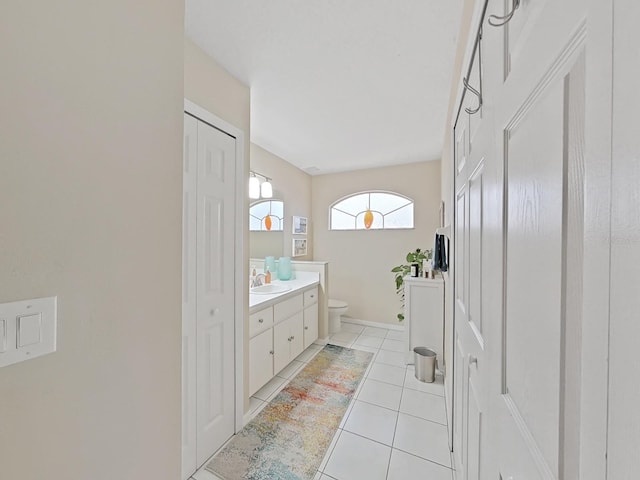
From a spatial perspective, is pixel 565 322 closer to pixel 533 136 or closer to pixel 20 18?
pixel 533 136

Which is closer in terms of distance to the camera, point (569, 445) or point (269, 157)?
point (569, 445)

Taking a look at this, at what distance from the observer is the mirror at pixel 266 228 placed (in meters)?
3.22

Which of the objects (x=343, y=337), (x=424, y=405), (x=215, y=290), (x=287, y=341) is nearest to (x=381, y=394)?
(x=424, y=405)

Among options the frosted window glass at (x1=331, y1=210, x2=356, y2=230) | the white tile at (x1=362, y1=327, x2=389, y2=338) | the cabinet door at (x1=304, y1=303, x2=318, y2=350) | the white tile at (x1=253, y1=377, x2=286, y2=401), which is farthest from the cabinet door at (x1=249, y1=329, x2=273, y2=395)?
the frosted window glass at (x1=331, y1=210, x2=356, y2=230)

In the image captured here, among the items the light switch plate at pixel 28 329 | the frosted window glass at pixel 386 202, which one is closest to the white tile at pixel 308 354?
the frosted window glass at pixel 386 202

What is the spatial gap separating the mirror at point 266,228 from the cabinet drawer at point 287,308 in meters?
0.88

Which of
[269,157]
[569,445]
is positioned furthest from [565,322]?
[269,157]

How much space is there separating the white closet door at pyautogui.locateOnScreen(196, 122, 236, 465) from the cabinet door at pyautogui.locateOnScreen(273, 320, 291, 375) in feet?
2.03

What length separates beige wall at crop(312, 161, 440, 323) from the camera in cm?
373

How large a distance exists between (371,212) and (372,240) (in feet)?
1.45

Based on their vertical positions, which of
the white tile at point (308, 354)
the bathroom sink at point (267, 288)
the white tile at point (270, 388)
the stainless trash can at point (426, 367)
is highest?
the bathroom sink at point (267, 288)

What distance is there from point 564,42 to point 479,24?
724 mm

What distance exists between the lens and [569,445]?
0.35 m

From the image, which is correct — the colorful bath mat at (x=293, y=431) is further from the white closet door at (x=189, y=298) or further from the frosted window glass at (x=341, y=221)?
the frosted window glass at (x=341, y=221)
